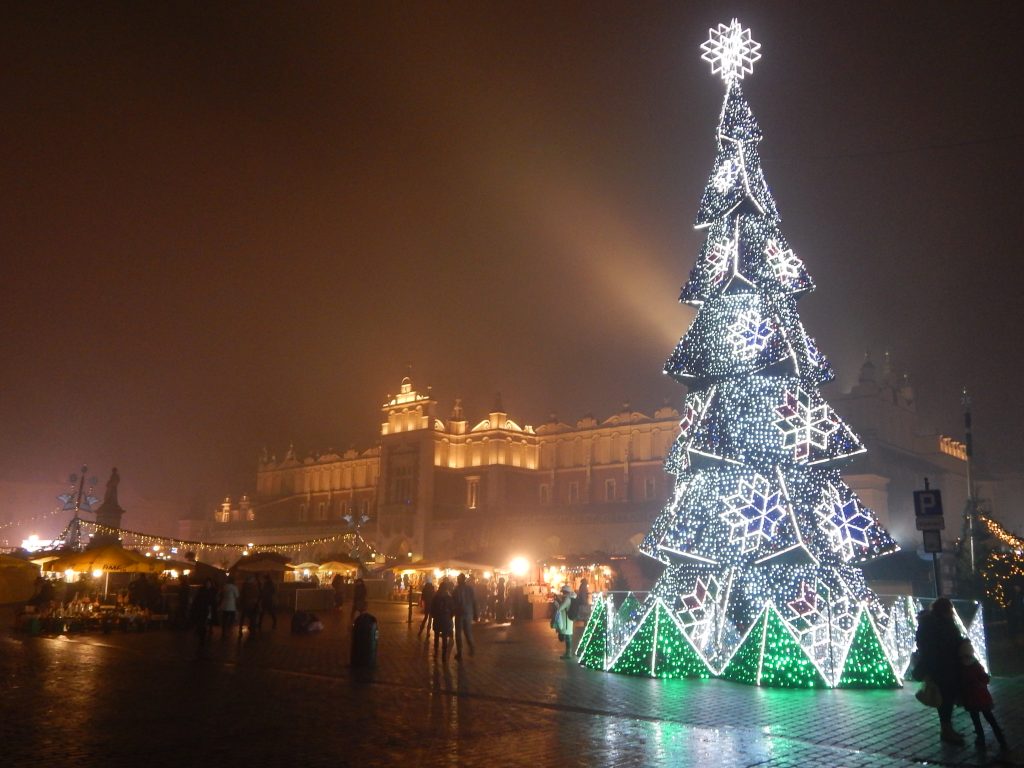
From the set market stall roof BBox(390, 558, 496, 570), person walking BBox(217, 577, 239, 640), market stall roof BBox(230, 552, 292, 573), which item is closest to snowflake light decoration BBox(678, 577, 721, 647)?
person walking BBox(217, 577, 239, 640)

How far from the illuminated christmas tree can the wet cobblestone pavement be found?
0.67 meters

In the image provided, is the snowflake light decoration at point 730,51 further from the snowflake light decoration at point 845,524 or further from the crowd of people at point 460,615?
the crowd of people at point 460,615

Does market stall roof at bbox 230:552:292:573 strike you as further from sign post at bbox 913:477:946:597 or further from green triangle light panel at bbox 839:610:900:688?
sign post at bbox 913:477:946:597

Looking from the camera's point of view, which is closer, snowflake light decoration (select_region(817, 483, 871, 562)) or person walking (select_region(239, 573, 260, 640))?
snowflake light decoration (select_region(817, 483, 871, 562))

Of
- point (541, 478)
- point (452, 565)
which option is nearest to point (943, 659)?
point (452, 565)

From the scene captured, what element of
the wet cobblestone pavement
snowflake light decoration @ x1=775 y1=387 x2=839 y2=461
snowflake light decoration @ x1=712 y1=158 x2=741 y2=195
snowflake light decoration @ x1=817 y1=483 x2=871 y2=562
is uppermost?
snowflake light decoration @ x1=712 y1=158 x2=741 y2=195

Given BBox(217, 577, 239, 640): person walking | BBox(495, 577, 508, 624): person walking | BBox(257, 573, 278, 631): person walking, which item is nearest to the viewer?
BBox(217, 577, 239, 640): person walking

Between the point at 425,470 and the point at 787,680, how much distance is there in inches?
2195

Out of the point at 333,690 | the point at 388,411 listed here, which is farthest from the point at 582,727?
the point at 388,411

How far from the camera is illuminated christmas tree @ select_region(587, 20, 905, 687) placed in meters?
12.6

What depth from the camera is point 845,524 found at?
13.7 meters

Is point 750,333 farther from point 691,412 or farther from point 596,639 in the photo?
point 596,639

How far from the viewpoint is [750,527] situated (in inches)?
522

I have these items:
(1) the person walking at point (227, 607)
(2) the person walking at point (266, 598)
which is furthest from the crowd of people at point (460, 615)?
(1) the person walking at point (227, 607)
